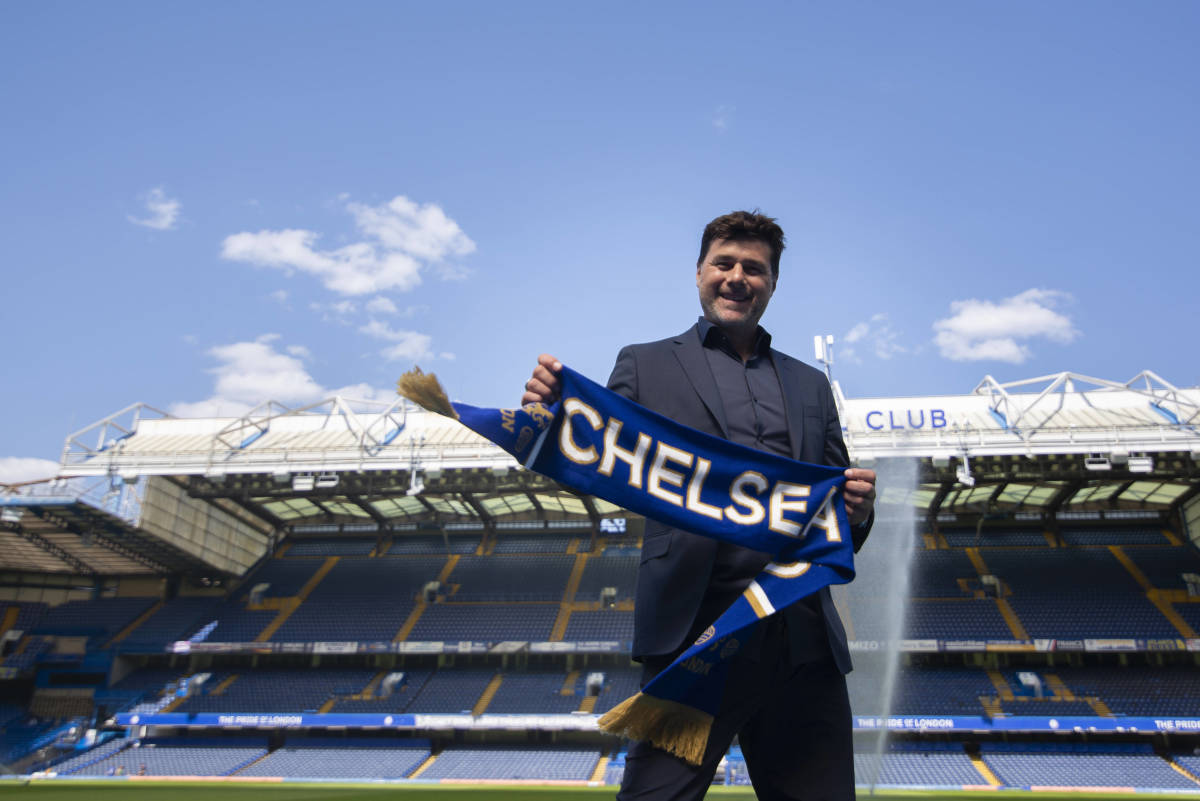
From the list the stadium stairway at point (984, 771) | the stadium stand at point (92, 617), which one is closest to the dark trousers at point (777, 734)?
the stadium stairway at point (984, 771)

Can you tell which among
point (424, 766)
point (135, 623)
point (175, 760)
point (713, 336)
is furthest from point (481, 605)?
point (713, 336)

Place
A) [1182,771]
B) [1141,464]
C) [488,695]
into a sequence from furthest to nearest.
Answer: [488,695] → [1141,464] → [1182,771]

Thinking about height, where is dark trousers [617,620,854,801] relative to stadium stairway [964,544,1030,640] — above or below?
below

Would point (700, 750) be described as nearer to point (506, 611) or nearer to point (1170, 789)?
point (1170, 789)

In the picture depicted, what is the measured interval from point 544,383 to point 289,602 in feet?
102

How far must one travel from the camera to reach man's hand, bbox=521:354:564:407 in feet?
7.14

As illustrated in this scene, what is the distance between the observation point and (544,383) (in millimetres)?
2182

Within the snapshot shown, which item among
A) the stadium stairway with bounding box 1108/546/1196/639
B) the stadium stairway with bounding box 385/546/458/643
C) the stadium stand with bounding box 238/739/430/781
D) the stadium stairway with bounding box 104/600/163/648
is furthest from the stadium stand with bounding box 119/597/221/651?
the stadium stairway with bounding box 1108/546/1196/639

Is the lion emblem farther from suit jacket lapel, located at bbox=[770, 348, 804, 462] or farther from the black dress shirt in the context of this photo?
suit jacket lapel, located at bbox=[770, 348, 804, 462]

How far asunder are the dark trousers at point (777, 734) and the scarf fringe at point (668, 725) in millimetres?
39

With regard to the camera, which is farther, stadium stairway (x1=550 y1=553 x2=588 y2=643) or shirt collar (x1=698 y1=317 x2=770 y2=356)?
stadium stairway (x1=550 y1=553 x2=588 y2=643)

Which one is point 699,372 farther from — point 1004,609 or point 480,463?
point 1004,609

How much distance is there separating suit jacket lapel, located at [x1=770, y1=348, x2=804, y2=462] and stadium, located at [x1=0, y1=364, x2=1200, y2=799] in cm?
1903

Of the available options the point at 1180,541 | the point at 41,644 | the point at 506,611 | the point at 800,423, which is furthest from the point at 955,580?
the point at 41,644
